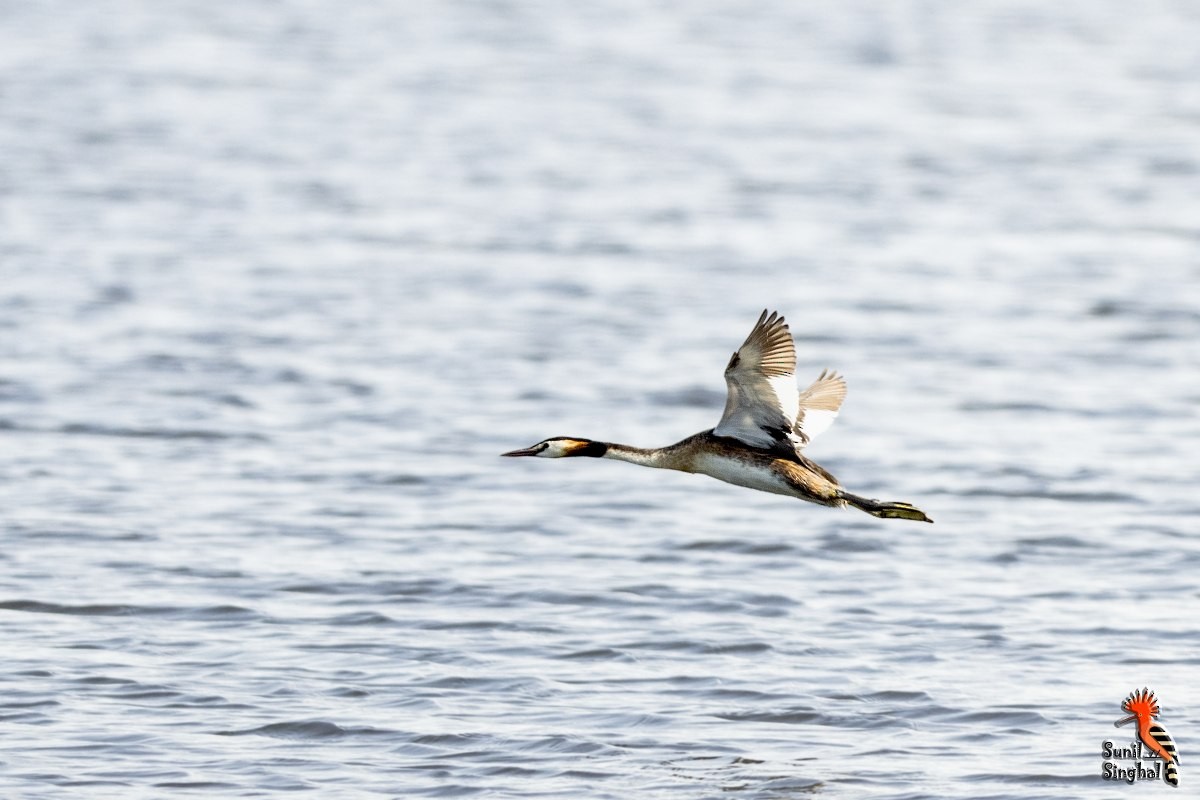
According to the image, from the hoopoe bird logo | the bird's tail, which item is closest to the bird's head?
the bird's tail

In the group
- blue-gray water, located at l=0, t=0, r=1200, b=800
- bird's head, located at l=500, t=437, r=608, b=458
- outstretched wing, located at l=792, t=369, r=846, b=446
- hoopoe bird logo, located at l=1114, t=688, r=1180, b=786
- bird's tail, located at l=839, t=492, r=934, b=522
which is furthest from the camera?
outstretched wing, located at l=792, t=369, r=846, b=446

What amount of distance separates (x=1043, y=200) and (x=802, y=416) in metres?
16.6

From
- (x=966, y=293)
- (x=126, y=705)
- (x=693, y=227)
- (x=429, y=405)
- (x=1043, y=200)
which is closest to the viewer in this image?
(x=126, y=705)

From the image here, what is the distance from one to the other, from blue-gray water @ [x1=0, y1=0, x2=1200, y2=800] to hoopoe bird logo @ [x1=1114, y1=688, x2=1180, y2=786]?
0.18 metres

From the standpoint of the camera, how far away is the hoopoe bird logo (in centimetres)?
1052

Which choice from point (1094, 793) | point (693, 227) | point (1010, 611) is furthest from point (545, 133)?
point (1094, 793)

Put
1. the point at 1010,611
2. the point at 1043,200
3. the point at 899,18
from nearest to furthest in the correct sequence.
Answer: the point at 1010,611
the point at 1043,200
the point at 899,18

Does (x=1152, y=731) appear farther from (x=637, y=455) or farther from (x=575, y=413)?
(x=575, y=413)

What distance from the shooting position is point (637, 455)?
37.4ft

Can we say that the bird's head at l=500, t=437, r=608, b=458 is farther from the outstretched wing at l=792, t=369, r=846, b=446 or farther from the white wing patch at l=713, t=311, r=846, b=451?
the outstretched wing at l=792, t=369, r=846, b=446

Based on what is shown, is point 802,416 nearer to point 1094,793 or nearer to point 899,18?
point 1094,793

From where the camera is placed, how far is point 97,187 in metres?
26.7

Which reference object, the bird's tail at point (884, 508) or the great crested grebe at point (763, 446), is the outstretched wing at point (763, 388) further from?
the bird's tail at point (884, 508)

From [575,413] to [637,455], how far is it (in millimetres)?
6500
